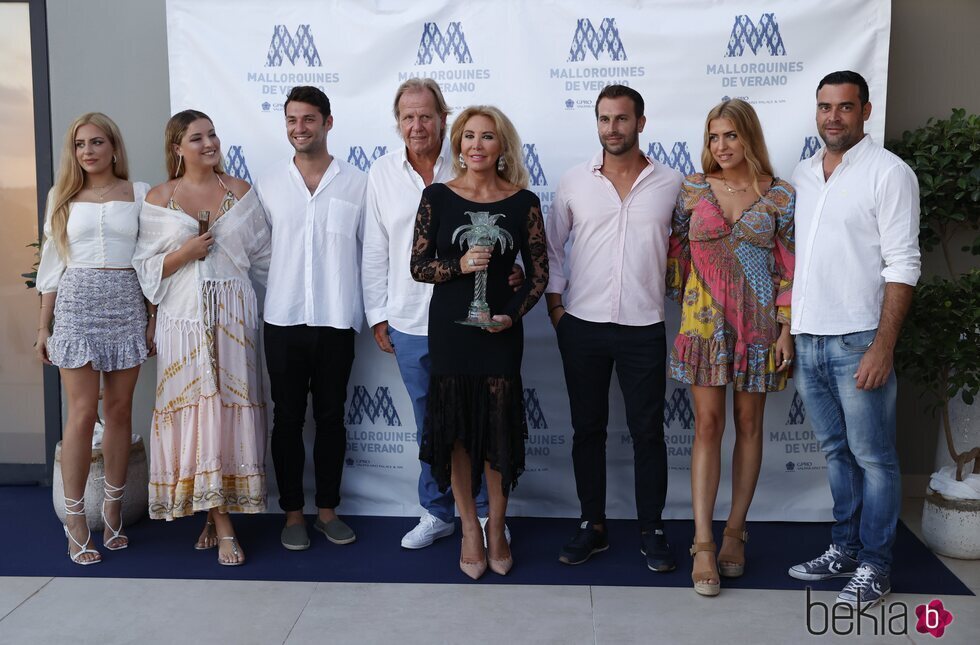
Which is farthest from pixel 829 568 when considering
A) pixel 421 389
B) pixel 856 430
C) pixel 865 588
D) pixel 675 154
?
pixel 675 154

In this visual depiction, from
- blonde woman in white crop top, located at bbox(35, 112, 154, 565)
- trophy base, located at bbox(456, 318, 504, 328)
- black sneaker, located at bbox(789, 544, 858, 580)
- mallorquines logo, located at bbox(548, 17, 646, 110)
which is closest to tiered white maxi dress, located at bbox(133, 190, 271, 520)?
blonde woman in white crop top, located at bbox(35, 112, 154, 565)

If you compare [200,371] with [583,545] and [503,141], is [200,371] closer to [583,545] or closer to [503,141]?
[503,141]

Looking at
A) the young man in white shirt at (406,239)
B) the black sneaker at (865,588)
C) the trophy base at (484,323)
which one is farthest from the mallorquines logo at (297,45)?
the black sneaker at (865,588)

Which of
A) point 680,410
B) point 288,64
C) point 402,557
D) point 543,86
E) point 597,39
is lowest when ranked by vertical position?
point 402,557

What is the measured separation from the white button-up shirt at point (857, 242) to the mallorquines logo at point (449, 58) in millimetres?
1691

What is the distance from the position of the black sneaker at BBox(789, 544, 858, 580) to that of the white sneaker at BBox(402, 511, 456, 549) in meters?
1.42

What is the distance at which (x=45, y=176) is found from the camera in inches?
171

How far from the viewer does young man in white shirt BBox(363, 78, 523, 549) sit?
11.3ft

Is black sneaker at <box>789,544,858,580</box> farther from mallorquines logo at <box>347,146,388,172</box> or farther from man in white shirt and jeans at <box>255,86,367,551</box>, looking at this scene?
mallorquines logo at <box>347,146,388,172</box>

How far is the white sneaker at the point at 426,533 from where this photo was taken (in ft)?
11.8

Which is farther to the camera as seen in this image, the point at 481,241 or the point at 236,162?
the point at 236,162

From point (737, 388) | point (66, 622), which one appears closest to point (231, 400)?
point (66, 622)

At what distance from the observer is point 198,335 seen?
11.1 ft

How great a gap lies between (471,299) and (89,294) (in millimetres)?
1528
